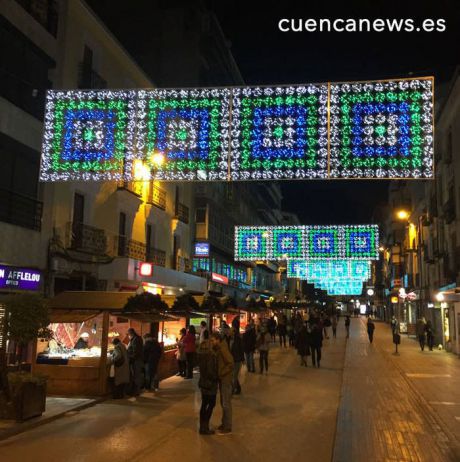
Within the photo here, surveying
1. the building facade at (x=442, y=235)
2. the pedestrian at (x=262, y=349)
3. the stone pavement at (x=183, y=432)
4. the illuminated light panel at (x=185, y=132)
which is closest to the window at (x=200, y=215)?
the building facade at (x=442, y=235)

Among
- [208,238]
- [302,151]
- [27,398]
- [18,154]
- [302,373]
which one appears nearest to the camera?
[27,398]

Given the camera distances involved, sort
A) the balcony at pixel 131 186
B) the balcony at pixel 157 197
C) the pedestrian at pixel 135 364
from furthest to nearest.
Result: the balcony at pixel 157 197
the balcony at pixel 131 186
the pedestrian at pixel 135 364

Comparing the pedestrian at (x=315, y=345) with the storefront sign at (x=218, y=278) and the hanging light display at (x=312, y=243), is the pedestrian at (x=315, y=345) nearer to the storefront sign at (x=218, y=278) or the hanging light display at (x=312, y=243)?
the hanging light display at (x=312, y=243)

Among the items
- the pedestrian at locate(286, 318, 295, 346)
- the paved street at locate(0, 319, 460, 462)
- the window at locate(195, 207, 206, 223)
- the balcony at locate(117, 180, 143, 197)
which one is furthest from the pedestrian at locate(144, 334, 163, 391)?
the window at locate(195, 207, 206, 223)

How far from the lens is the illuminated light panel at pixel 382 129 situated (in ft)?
39.6

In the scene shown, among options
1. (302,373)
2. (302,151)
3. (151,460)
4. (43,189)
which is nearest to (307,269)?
(302,373)

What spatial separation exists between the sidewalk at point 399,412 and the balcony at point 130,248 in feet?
33.5

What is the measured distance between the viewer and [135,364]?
47.2 feet

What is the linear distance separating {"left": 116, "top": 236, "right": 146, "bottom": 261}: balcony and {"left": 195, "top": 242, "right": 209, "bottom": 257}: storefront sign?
944 cm

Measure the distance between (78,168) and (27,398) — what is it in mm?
5341

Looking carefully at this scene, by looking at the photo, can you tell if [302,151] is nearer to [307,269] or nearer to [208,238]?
[208,238]

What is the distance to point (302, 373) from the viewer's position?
19531 mm

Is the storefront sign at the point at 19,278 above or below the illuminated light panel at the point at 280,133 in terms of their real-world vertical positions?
below

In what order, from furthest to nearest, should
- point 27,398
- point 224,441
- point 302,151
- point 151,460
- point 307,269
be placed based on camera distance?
point 307,269
point 302,151
point 27,398
point 224,441
point 151,460
